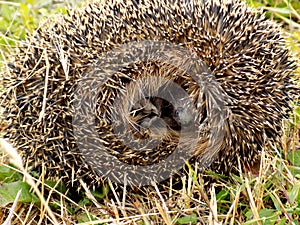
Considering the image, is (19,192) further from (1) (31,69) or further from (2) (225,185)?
(2) (225,185)

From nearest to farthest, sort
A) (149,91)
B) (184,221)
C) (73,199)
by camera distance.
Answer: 1. (184,221)
2. (149,91)
3. (73,199)

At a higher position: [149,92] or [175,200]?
[149,92]

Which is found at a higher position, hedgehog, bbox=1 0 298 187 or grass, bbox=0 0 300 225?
hedgehog, bbox=1 0 298 187

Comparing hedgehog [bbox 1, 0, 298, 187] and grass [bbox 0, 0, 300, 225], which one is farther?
hedgehog [bbox 1, 0, 298, 187]

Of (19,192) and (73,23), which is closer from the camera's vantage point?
(19,192)

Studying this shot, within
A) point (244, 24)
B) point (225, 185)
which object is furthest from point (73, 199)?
point (244, 24)

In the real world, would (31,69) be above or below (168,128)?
above

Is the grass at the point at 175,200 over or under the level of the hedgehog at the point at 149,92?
under

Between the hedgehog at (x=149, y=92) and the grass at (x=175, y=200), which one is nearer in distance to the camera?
the grass at (x=175, y=200)
